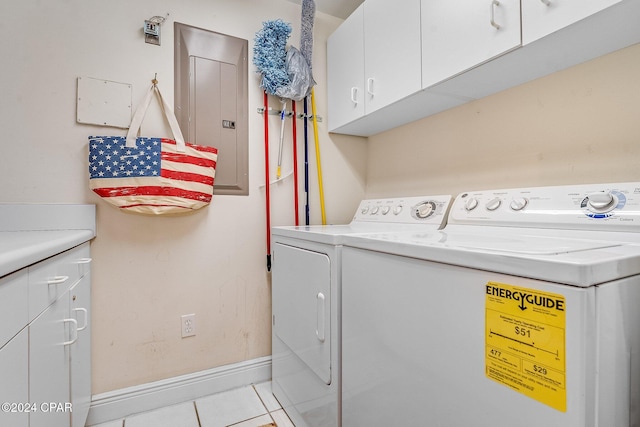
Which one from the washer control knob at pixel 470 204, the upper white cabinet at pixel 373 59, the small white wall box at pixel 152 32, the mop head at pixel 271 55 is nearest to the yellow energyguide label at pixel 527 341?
the washer control knob at pixel 470 204

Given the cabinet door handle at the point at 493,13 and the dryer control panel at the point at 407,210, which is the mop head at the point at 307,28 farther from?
the cabinet door handle at the point at 493,13

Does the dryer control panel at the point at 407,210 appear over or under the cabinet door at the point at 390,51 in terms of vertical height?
under

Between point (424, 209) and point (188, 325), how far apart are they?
1.46 m

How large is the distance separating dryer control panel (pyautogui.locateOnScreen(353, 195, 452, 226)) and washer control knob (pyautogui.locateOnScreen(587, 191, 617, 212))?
0.60m

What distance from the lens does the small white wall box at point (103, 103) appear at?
1.52 meters

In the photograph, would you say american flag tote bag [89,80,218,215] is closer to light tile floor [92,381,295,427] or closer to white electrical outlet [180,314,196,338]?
white electrical outlet [180,314,196,338]

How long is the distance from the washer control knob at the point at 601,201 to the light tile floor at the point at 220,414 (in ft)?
5.22

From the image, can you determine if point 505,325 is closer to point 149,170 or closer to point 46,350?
point 46,350

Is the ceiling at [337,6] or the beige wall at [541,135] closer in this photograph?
the beige wall at [541,135]

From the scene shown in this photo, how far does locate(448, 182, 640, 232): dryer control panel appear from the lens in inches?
→ 38.8

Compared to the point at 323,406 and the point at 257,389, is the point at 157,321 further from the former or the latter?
the point at 323,406

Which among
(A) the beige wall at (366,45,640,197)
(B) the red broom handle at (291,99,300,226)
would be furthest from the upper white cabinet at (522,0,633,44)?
(B) the red broom handle at (291,99,300,226)

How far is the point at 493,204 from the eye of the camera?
1.37 m

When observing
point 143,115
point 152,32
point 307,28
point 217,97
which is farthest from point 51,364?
point 307,28
